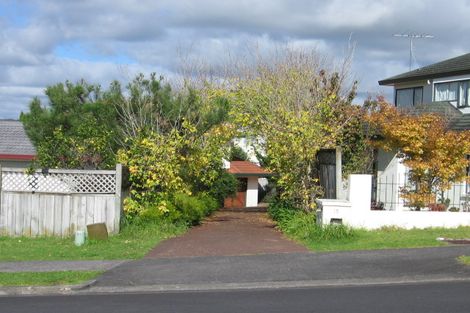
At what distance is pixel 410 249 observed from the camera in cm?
1395

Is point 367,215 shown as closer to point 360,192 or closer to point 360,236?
point 360,192

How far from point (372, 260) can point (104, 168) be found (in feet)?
26.6

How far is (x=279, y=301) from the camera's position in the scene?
30.9ft

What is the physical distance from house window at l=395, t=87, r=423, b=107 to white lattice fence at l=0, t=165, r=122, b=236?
1781 cm

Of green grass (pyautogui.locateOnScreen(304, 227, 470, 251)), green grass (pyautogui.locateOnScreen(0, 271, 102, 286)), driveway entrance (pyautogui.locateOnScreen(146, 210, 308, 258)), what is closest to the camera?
green grass (pyautogui.locateOnScreen(0, 271, 102, 286))

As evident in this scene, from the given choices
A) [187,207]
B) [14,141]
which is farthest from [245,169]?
[187,207]

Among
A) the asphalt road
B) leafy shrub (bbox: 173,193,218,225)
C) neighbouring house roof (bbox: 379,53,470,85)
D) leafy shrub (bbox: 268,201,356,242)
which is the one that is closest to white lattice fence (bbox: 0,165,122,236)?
leafy shrub (bbox: 173,193,218,225)

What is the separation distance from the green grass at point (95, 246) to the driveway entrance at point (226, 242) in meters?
0.42

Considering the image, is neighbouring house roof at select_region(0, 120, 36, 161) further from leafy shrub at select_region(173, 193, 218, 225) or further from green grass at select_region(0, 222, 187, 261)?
green grass at select_region(0, 222, 187, 261)

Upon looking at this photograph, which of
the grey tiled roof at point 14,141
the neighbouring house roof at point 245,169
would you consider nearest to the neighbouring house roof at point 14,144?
the grey tiled roof at point 14,141

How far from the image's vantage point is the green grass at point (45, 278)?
10.8m

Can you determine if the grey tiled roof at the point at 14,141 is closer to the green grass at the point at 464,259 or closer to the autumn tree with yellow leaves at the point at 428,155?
the autumn tree with yellow leaves at the point at 428,155

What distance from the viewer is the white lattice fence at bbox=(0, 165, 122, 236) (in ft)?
54.8

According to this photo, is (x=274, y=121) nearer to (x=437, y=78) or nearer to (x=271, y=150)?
(x=271, y=150)
